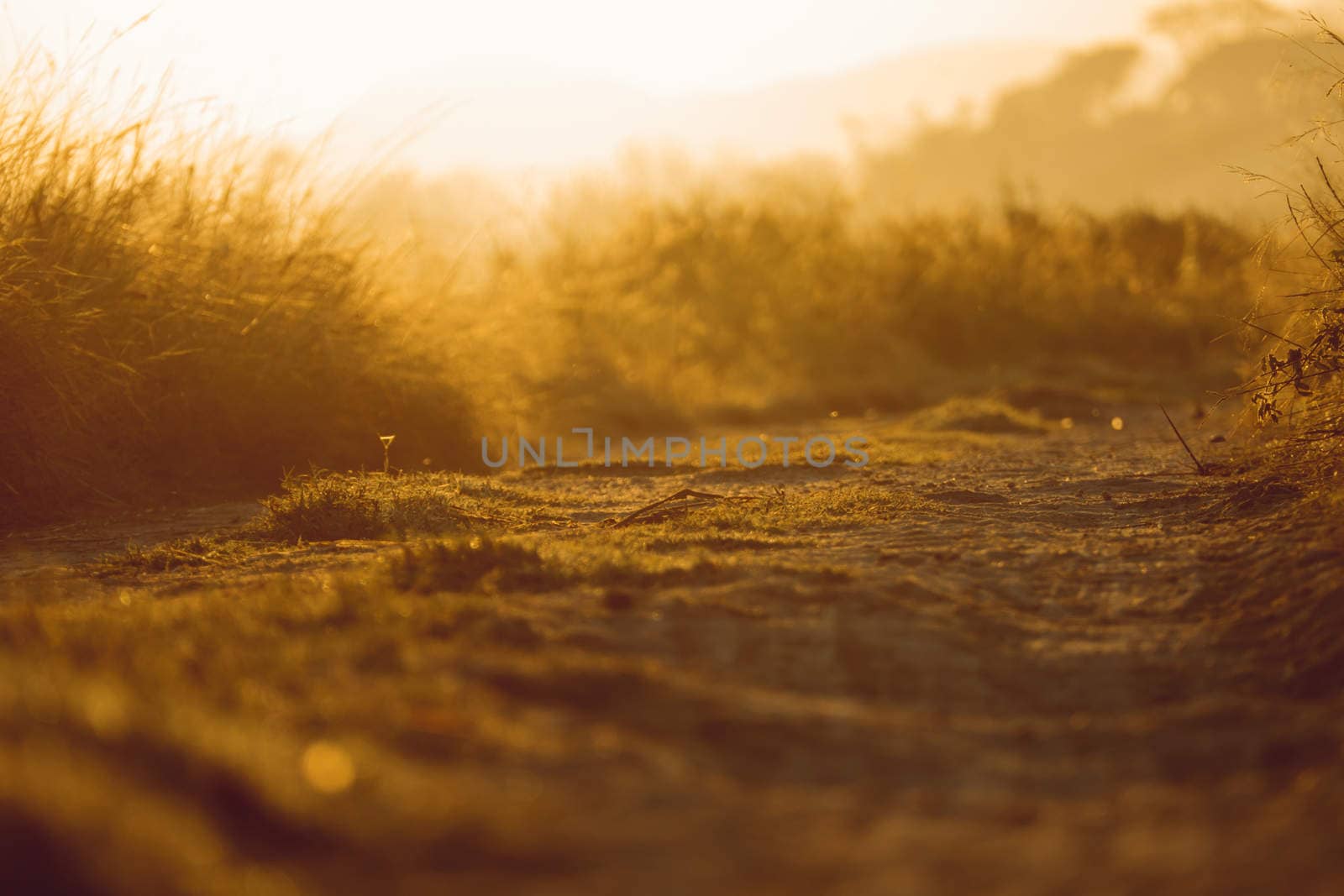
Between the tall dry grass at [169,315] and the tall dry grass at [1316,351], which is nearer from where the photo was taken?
the tall dry grass at [1316,351]

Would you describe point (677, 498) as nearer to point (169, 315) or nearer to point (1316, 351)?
point (1316, 351)

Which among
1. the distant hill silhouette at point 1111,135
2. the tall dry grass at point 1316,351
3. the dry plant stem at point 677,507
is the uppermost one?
the distant hill silhouette at point 1111,135

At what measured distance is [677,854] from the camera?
1.81 metres

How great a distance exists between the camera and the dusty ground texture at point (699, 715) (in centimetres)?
178

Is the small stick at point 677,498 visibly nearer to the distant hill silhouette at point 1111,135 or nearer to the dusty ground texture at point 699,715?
the dusty ground texture at point 699,715

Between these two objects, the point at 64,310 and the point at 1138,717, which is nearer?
the point at 1138,717

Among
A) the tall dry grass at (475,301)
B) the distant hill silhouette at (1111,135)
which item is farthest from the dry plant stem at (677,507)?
the distant hill silhouette at (1111,135)

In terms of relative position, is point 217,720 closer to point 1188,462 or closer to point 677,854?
point 677,854

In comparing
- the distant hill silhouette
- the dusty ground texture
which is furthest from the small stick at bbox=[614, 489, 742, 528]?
the distant hill silhouette

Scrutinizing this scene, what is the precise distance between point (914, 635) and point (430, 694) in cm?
108

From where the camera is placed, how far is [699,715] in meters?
2.31

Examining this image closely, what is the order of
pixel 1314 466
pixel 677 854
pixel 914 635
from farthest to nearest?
pixel 1314 466 < pixel 914 635 < pixel 677 854

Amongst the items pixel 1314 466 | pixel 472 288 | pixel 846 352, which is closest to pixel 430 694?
pixel 1314 466

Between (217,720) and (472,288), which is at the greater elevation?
(472,288)
